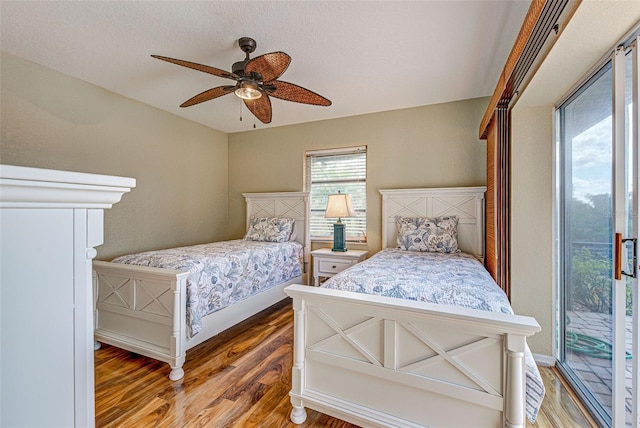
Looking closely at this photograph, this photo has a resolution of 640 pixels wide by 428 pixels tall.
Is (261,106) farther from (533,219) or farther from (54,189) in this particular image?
(533,219)

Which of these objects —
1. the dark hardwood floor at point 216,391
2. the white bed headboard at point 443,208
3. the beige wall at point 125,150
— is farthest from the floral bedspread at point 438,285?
the beige wall at point 125,150

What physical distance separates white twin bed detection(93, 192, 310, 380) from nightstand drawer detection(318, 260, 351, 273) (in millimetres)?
727

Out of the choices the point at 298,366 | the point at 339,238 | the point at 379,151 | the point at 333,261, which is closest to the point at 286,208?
the point at 339,238

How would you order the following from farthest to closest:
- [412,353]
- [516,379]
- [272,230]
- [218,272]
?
[272,230] < [218,272] < [412,353] < [516,379]

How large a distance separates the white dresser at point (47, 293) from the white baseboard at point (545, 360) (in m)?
2.87

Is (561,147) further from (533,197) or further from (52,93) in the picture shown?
(52,93)

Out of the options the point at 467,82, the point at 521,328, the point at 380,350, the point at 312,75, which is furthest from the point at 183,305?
the point at 467,82

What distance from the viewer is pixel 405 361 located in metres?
1.40

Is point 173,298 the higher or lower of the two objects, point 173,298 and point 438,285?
the lower

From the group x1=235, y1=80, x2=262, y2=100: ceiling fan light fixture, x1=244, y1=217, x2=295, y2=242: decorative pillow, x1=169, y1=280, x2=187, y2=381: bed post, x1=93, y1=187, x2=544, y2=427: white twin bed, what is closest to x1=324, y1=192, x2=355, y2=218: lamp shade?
x1=244, y1=217, x2=295, y2=242: decorative pillow

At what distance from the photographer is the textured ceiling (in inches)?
71.7

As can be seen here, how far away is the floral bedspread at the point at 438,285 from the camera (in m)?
1.25

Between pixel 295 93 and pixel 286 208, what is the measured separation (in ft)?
6.72

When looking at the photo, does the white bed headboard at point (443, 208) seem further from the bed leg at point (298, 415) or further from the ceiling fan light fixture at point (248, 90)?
the bed leg at point (298, 415)
